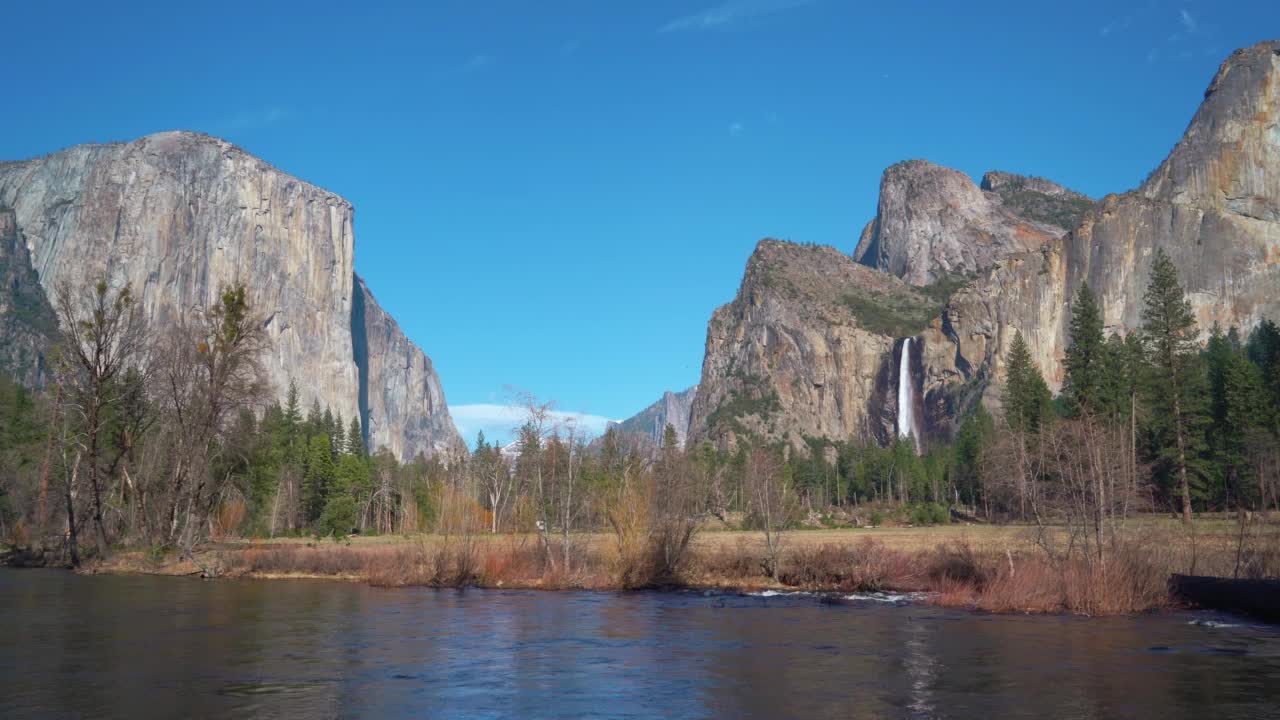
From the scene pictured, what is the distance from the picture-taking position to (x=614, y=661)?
1988cm

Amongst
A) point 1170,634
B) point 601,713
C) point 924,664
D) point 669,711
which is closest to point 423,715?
point 601,713

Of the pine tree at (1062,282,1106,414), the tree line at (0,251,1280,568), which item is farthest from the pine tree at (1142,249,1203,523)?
the pine tree at (1062,282,1106,414)

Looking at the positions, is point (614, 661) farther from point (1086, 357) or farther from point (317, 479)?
point (1086, 357)

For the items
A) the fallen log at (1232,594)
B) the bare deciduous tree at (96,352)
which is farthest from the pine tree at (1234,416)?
the bare deciduous tree at (96,352)

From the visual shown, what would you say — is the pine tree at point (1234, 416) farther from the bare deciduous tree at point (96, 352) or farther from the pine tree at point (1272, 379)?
the bare deciduous tree at point (96, 352)

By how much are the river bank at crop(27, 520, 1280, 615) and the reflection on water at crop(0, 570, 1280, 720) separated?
1761 mm

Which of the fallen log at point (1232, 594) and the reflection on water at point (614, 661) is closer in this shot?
the reflection on water at point (614, 661)

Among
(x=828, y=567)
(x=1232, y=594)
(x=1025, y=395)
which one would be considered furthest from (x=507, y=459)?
(x=1232, y=594)

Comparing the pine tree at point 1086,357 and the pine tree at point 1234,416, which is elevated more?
the pine tree at point 1086,357

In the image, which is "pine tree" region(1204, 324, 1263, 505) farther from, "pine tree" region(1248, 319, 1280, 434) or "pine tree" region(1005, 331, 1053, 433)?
"pine tree" region(1005, 331, 1053, 433)

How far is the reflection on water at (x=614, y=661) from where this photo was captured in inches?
598

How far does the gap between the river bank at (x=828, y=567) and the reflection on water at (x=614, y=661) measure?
1761mm

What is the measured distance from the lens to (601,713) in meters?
14.7

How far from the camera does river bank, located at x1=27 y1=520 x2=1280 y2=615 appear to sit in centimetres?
2797
